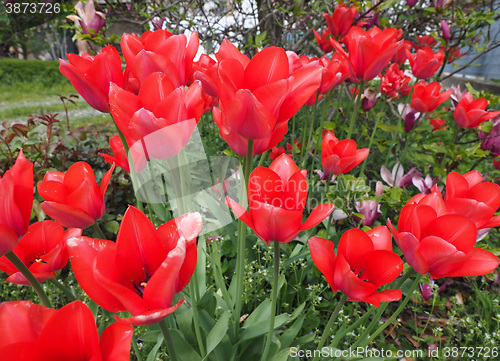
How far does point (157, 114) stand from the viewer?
0.56 meters

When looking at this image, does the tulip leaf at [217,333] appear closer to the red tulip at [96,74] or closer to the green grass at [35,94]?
the red tulip at [96,74]

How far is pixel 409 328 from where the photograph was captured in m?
1.76

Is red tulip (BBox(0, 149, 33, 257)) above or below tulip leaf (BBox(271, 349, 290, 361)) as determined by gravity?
above

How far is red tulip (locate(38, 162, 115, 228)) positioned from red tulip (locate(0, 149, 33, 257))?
48 millimetres

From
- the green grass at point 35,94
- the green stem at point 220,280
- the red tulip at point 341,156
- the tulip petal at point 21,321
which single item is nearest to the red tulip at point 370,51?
the red tulip at point 341,156

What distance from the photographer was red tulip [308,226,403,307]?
1.88 ft

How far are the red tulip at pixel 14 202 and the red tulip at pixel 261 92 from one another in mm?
348

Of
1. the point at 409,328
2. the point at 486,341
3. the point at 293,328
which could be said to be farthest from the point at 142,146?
the point at 409,328

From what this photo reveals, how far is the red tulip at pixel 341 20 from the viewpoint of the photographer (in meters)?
1.95

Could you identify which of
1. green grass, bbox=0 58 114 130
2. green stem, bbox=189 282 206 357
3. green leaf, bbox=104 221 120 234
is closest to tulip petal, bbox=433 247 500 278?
green stem, bbox=189 282 206 357

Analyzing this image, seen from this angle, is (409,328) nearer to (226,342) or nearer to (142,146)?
(226,342)

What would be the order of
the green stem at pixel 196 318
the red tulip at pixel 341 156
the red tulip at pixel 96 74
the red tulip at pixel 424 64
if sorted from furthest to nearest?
the red tulip at pixel 424 64 < the red tulip at pixel 341 156 < the green stem at pixel 196 318 < the red tulip at pixel 96 74

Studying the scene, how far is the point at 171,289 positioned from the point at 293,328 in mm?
789

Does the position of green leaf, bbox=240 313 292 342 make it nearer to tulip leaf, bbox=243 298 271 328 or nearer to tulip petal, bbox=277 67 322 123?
tulip leaf, bbox=243 298 271 328
